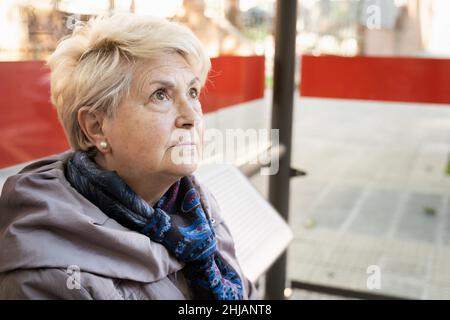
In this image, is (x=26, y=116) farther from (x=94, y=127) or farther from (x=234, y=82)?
(x=234, y=82)

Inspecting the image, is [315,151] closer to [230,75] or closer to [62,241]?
[230,75]

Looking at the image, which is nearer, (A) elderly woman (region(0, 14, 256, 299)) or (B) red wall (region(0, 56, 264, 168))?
(A) elderly woman (region(0, 14, 256, 299))

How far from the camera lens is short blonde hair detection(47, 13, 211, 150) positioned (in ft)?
4.92

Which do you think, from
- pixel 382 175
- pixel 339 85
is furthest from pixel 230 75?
pixel 382 175

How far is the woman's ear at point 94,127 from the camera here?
1.55m

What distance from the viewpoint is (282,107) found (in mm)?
3373

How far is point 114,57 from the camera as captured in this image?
150cm

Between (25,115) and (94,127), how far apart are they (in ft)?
1.39

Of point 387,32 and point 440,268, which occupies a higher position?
point 387,32

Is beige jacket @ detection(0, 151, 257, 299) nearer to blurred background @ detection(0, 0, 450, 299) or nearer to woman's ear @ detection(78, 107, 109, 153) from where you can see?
woman's ear @ detection(78, 107, 109, 153)

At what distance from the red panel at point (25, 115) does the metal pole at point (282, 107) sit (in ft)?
5.47

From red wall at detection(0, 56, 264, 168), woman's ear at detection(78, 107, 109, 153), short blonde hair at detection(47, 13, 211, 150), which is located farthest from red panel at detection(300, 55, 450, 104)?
woman's ear at detection(78, 107, 109, 153)

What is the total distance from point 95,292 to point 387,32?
3673 millimetres

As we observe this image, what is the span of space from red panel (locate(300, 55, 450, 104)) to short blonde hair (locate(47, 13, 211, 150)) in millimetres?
2218
